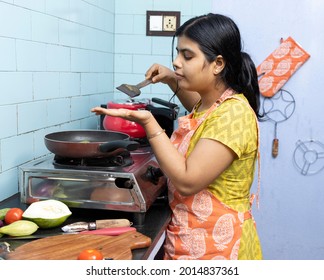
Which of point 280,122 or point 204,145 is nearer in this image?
point 204,145

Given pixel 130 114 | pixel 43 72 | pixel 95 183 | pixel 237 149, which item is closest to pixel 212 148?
pixel 237 149

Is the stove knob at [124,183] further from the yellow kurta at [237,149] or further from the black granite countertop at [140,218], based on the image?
the yellow kurta at [237,149]

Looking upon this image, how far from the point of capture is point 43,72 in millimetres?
1517

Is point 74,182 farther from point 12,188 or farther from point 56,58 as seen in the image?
point 56,58

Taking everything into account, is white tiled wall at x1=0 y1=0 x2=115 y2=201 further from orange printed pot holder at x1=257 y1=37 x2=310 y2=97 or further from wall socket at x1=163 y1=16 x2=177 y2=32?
orange printed pot holder at x1=257 y1=37 x2=310 y2=97

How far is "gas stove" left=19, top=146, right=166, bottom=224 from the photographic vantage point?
3.82 ft

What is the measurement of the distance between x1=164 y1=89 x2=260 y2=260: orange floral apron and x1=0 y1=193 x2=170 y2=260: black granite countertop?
2.5 inches

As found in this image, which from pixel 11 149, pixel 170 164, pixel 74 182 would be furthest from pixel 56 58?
pixel 170 164

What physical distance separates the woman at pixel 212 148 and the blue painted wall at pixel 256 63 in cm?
61

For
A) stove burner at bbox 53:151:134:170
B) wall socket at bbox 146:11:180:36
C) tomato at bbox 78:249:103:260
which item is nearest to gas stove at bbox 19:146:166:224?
stove burner at bbox 53:151:134:170

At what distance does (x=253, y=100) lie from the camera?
128 cm

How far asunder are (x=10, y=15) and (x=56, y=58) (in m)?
0.32

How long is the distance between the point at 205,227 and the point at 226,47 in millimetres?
530
